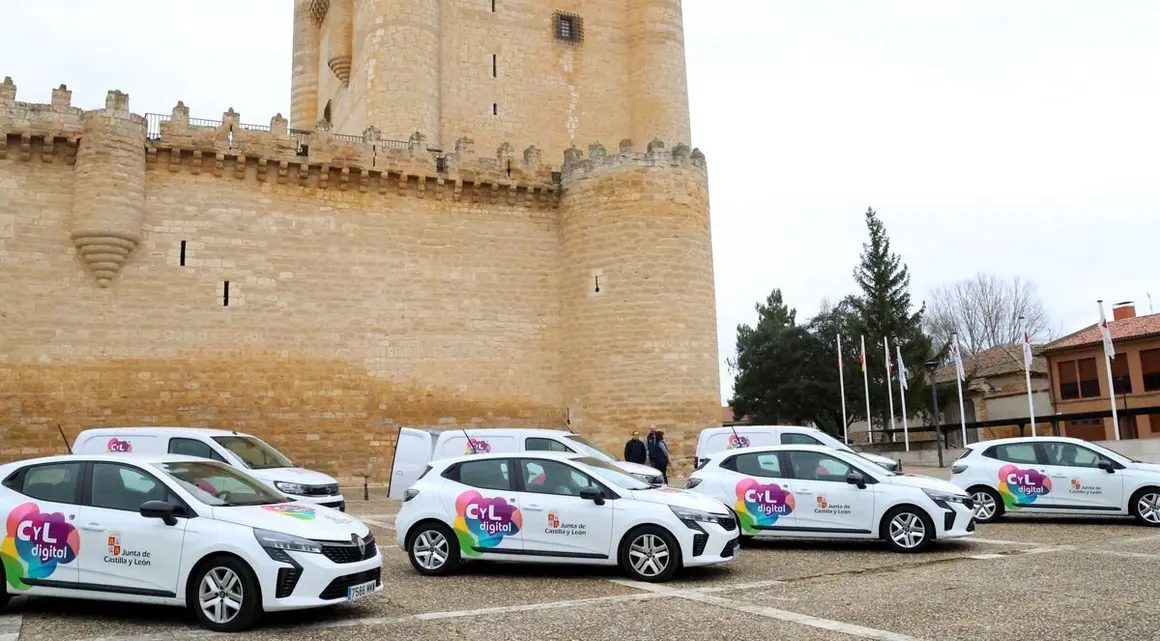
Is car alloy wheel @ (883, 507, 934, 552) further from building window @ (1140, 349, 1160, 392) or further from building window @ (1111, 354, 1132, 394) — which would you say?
building window @ (1111, 354, 1132, 394)

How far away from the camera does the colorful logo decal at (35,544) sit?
269 inches

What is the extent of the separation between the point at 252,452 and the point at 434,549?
5.16m

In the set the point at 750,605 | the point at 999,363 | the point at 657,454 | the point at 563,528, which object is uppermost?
the point at 999,363

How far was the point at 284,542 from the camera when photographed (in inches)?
253

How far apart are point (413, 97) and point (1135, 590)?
21.3 m

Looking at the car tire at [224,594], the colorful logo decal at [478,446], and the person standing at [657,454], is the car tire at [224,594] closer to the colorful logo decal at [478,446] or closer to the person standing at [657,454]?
the colorful logo decal at [478,446]

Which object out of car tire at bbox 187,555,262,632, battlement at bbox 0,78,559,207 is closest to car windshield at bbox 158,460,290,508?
car tire at bbox 187,555,262,632

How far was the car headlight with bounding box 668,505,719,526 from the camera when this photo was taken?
8.32 m

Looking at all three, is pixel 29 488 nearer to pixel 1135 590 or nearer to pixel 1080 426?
pixel 1135 590

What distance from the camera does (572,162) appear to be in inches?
929

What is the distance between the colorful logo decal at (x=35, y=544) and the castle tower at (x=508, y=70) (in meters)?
18.5

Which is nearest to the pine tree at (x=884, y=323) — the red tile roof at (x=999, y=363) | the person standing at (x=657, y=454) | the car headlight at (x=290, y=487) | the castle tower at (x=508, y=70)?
the red tile roof at (x=999, y=363)

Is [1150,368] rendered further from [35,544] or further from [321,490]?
[35,544]

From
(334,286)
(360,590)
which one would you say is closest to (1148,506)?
(360,590)
